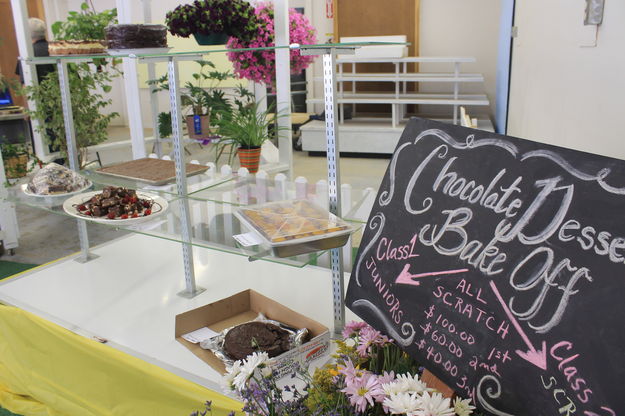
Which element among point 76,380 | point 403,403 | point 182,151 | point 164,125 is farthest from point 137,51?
point 164,125

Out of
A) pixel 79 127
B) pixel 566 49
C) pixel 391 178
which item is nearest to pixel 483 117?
pixel 79 127

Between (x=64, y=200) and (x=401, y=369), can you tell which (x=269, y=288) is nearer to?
(x=64, y=200)

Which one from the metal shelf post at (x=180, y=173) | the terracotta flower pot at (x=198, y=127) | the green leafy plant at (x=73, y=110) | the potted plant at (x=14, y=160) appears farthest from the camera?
the green leafy plant at (x=73, y=110)

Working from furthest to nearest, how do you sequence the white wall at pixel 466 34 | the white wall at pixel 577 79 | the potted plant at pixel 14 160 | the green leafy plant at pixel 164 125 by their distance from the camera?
the white wall at pixel 466 34 < the green leafy plant at pixel 164 125 < the potted plant at pixel 14 160 < the white wall at pixel 577 79

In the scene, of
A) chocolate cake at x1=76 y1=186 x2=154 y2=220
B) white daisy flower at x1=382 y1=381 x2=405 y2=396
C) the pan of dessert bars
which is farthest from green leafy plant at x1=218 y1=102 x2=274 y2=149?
white daisy flower at x1=382 y1=381 x2=405 y2=396

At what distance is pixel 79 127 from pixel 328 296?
3.17 metres

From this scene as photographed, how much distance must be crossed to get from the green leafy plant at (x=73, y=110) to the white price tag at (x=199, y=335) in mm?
2985

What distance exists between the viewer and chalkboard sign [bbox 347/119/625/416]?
662 mm

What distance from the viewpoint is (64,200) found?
1.83 metres

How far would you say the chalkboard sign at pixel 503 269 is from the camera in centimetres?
66

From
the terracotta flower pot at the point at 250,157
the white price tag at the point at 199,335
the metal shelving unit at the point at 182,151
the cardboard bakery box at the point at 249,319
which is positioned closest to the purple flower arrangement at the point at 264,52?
the terracotta flower pot at the point at 250,157

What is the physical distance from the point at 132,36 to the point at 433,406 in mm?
1503

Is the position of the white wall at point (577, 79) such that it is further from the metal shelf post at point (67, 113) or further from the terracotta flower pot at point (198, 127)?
the terracotta flower pot at point (198, 127)

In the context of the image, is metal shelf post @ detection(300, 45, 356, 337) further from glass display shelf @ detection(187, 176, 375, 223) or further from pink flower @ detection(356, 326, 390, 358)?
pink flower @ detection(356, 326, 390, 358)
